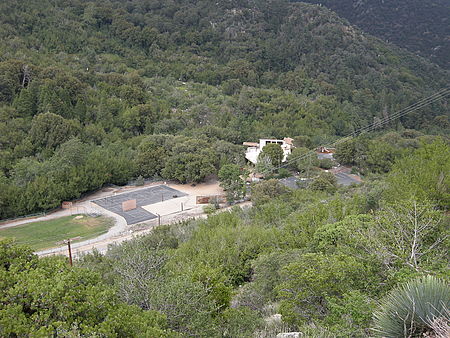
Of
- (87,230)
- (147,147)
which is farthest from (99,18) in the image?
(87,230)

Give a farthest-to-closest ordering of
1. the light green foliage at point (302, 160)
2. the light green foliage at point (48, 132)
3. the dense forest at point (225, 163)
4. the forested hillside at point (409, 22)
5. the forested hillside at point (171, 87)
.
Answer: the forested hillside at point (409, 22) → the light green foliage at point (302, 160) → the light green foliage at point (48, 132) → the forested hillside at point (171, 87) → the dense forest at point (225, 163)

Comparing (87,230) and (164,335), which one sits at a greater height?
(164,335)

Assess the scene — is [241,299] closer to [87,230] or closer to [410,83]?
[87,230]

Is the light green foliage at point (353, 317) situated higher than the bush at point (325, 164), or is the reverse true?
the light green foliage at point (353, 317)

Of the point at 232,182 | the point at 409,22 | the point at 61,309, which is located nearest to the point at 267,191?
the point at 232,182

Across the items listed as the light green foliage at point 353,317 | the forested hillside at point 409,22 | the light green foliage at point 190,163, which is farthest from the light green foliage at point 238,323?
the forested hillside at point 409,22

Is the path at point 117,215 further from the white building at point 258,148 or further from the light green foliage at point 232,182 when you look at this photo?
the white building at point 258,148

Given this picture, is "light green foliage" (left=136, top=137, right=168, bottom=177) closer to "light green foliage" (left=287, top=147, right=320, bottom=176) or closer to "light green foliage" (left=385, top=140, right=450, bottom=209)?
"light green foliage" (left=287, top=147, right=320, bottom=176)
